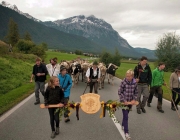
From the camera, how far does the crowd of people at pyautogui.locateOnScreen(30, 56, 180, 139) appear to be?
552 centimetres

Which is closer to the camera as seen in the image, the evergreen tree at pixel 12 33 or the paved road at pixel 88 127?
the paved road at pixel 88 127

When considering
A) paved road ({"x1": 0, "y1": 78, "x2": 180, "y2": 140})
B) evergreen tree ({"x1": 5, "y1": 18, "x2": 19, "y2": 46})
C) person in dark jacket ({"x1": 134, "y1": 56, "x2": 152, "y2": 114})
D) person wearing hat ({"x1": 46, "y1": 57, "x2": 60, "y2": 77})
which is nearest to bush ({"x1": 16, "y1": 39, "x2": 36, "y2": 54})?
evergreen tree ({"x1": 5, "y1": 18, "x2": 19, "y2": 46})

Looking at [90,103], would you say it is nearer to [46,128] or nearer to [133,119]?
[46,128]

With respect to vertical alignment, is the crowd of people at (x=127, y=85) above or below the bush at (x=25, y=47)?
below

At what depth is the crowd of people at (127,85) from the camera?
5.52 metres

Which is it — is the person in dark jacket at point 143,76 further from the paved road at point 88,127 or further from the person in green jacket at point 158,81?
the paved road at point 88,127

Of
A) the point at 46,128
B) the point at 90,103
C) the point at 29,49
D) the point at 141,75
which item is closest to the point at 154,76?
the point at 141,75

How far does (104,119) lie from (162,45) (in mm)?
50842

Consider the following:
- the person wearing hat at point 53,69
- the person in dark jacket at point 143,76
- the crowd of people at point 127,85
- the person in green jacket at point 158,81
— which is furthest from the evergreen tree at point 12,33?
the person in dark jacket at point 143,76

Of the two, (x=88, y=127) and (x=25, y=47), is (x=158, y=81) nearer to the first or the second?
(x=88, y=127)

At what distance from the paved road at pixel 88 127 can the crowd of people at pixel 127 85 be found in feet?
1.16

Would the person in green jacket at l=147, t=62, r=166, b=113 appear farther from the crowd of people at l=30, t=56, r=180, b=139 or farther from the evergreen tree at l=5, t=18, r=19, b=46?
the evergreen tree at l=5, t=18, r=19, b=46

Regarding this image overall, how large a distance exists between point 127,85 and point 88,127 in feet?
6.19

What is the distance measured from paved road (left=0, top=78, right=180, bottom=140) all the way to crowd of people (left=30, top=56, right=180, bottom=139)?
0.35 m
